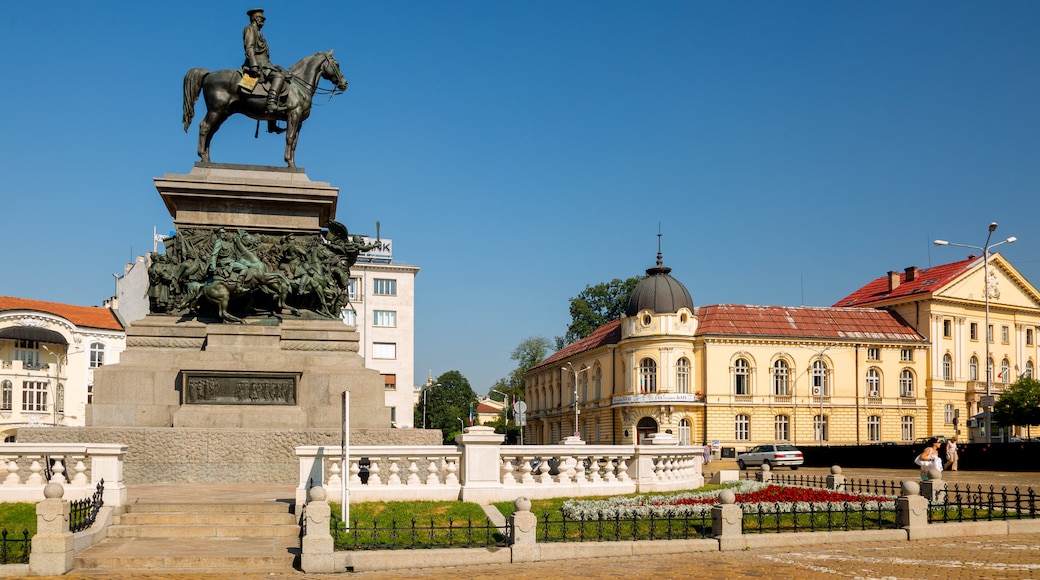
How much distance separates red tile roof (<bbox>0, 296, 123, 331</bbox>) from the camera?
2918 inches

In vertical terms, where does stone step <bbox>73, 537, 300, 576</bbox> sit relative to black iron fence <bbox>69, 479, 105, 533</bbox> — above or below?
below

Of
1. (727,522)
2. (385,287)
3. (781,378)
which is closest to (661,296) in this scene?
(781,378)

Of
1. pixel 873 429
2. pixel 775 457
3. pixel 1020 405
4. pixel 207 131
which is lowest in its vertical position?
pixel 775 457

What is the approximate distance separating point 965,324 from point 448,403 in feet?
220

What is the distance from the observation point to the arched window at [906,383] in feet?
286

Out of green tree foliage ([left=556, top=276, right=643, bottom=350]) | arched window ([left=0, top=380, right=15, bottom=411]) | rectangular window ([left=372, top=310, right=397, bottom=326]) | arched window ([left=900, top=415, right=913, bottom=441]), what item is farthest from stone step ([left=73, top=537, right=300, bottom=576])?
green tree foliage ([left=556, top=276, right=643, bottom=350])

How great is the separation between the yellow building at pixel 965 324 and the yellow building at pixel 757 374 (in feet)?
4.42

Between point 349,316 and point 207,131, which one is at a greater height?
point 207,131

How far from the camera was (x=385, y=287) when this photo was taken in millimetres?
98312

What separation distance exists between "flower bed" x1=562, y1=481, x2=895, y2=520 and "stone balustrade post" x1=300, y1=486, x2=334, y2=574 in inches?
157

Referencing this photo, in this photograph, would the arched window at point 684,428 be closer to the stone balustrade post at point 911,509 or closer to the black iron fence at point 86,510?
the stone balustrade post at point 911,509

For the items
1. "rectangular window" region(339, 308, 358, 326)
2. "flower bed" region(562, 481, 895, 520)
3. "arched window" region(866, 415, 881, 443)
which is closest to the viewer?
"flower bed" region(562, 481, 895, 520)

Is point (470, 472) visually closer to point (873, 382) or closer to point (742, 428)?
point (742, 428)

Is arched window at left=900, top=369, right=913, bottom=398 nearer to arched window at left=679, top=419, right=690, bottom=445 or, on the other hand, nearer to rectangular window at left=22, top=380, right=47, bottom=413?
arched window at left=679, top=419, right=690, bottom=445
